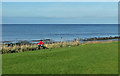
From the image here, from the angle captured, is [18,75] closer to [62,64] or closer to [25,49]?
[62,64]

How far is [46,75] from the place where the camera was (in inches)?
344

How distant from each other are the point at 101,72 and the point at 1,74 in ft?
18.2

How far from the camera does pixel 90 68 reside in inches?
386

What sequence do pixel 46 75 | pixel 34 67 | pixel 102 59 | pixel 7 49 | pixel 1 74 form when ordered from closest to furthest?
pixel 46 75, pixel 1 74, pixel 34 67, pixel 102 59, pixel 7 49

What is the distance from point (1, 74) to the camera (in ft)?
30.7

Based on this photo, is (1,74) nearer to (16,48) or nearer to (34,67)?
(34,67)

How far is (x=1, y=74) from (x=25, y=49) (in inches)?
450

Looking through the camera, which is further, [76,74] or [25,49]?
[25,49]

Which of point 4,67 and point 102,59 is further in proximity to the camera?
point 102,59

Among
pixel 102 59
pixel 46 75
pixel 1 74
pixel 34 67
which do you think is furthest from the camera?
pixel 102 59

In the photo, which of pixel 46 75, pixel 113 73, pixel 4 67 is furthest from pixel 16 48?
pixel 113 73

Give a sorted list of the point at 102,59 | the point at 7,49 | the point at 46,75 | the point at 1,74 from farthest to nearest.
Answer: the point at 7,49, the point at 102,59, the point at 1,74, the point at 46,75

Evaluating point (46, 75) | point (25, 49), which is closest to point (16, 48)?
point (25, 49)

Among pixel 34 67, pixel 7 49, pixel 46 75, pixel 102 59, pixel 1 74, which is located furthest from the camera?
pixel 7 49
